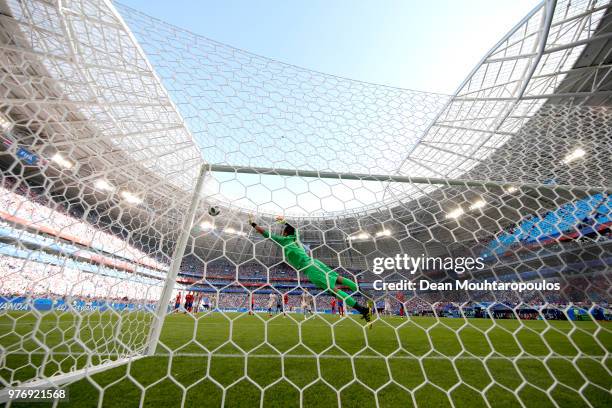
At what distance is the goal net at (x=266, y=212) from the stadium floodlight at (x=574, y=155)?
25 millimetres

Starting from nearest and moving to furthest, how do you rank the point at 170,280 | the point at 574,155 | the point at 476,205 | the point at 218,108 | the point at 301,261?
the point at 170,280
the point at 301,261
the point at 476,205
the point at 574,155
the point at 218,108

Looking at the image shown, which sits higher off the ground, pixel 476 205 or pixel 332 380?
pixel 476 205

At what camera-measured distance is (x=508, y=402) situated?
104cm

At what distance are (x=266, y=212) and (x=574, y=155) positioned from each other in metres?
3.51

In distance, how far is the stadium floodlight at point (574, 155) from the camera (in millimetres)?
2586

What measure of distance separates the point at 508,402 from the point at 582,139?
3.41 metres

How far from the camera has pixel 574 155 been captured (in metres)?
2.67

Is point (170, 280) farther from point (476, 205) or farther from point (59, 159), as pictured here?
point (476, 205)

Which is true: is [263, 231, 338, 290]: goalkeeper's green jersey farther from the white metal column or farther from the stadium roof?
the white metal column

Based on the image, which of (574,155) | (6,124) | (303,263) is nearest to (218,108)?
(6,124)

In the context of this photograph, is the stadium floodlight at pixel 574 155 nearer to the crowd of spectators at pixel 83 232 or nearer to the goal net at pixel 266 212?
the goal net at pixel 266 212

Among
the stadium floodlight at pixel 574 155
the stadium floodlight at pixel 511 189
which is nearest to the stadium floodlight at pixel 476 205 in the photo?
the stadium floodlight at pixel 511 189

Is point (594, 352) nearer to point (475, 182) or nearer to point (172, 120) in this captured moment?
point (475, 182)

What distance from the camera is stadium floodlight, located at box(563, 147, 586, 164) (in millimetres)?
2586
